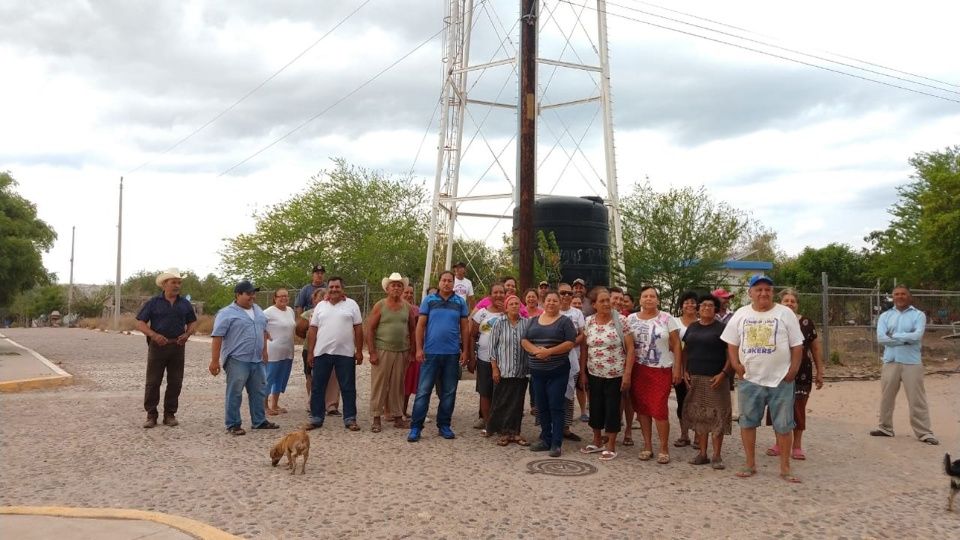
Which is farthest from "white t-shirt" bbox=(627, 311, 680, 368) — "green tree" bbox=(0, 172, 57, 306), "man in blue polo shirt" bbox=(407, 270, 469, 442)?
"green tree" bbox=(0, 172, 57, 306)

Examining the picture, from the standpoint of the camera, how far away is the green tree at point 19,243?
18.4 meters

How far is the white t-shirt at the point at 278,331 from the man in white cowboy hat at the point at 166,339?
100 cm

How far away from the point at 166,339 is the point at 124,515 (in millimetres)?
3474

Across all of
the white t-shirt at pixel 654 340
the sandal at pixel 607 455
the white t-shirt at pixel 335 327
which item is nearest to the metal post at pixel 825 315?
the white t-shirt at pixel 654 340

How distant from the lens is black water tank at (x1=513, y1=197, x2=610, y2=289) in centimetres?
1420

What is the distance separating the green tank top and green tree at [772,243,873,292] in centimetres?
3452

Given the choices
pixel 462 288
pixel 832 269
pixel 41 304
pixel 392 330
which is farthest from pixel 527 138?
pixel 41 304

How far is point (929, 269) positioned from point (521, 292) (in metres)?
23.9

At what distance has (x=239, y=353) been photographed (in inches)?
292

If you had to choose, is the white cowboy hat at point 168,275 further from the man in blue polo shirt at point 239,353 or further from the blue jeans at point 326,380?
the blue jeans at point 326,380

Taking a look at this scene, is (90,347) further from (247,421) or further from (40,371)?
(247,421)

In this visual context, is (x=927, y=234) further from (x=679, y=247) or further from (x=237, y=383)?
(x=237, y=383)

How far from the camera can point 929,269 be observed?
26.9 m

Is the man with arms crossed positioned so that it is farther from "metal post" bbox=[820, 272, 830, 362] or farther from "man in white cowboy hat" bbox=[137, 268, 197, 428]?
"metal post" bbox=[820, 272, 830, 362]
